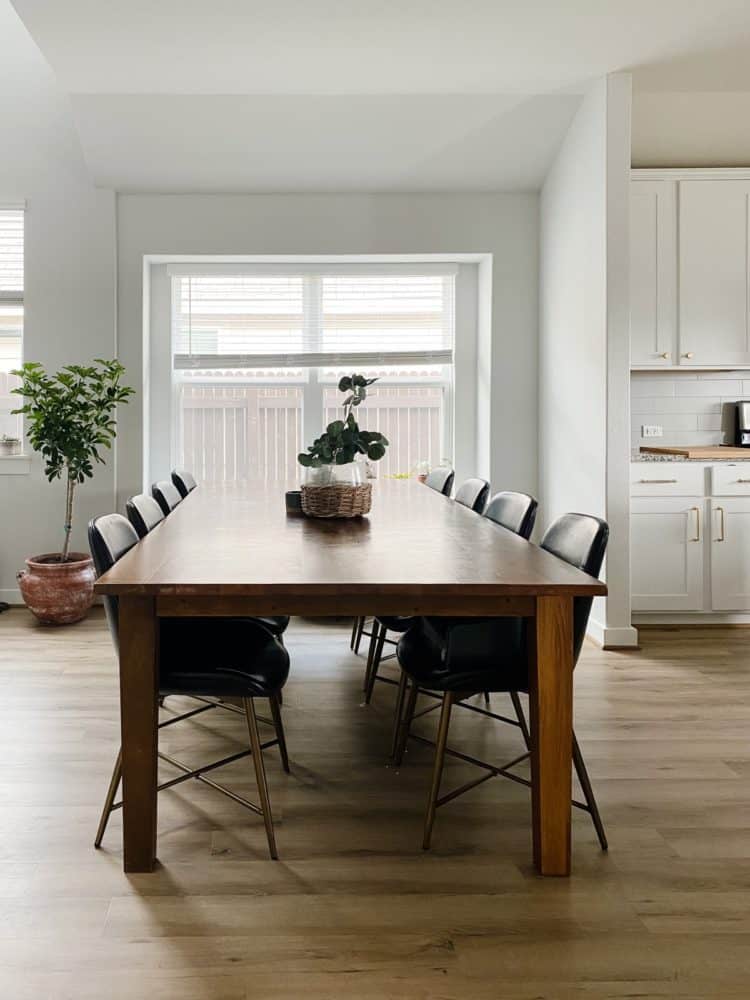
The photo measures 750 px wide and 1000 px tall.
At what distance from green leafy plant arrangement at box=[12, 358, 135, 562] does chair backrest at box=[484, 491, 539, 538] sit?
2.61 meters

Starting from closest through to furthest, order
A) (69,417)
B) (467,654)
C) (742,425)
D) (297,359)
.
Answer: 1. (467,654)
2. (69,417)
3. (742,425)
4. (297,359)

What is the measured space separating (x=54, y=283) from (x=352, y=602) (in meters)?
4.20

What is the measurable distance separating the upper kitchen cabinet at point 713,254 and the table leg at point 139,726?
3.96 meters

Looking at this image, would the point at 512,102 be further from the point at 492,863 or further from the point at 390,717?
the point at 492,863

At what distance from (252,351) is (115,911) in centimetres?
445

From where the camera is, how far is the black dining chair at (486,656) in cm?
220

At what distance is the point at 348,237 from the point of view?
5.39m

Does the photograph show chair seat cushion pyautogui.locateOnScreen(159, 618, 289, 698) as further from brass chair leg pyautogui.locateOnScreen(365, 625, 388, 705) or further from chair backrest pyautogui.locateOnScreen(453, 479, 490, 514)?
chair backrest pyautogui.locateOnScreen(453, 479, 490, 514)

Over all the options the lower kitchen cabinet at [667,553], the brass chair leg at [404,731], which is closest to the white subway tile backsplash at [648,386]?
the lower kitchen cabinet at [667,553]

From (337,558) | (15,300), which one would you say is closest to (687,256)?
(337,558)

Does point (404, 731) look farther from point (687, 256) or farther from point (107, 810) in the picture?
point (687, 256)

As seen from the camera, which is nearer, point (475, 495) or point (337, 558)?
point (337, 558)

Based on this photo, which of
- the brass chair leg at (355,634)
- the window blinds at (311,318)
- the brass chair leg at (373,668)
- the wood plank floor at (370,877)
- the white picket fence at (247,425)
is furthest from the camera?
the white picket fence at (247,425)

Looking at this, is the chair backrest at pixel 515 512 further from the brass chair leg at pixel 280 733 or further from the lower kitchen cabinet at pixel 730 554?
the lower kitchen cabinet at pixel 730 554
